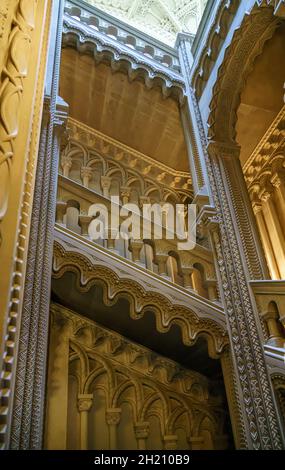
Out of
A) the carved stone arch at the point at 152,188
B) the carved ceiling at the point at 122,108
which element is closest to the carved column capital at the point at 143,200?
the carved stone arch at the point at 152,188

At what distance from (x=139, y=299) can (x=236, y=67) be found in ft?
11.7

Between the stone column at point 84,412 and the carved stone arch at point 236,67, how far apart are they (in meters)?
3.87

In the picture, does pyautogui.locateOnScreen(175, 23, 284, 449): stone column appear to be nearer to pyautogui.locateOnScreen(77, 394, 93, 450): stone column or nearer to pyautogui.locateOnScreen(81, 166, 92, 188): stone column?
pyautogui.locateOnScreen(77, 394, 93, 450): stone column

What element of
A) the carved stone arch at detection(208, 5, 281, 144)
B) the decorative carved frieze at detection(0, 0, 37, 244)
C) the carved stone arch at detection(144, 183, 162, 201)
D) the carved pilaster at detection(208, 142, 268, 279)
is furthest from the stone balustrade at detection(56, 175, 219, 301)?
the carved stone arch at detection(144, 183, 162, 201)

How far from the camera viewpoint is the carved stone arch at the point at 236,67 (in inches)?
187

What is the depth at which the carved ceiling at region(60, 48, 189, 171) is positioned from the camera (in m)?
6.31

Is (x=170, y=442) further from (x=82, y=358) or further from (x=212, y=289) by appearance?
(x=212, y=289)

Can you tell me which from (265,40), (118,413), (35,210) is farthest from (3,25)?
(265,40)

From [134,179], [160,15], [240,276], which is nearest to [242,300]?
[240,276]

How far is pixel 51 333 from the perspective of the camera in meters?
4.49

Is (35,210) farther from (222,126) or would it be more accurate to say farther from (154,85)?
(154,85)

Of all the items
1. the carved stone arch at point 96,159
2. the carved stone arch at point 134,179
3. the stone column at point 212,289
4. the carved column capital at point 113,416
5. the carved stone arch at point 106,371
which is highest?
the carved stone arch at point 96,159

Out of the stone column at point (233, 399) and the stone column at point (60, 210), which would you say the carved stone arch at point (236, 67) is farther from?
the stone column at point (233, 399)

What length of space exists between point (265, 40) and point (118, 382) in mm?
4712
